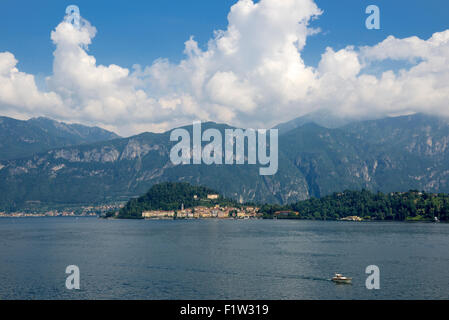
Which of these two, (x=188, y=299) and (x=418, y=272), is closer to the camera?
(x=188, y=299)

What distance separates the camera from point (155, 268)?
93875 mm

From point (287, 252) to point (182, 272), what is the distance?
131 ft

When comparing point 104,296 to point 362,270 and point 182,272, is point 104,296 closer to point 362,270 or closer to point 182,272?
point 182,272

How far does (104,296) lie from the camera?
225ft

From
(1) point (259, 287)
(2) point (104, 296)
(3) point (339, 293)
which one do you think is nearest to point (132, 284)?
(2) point (104, 296)

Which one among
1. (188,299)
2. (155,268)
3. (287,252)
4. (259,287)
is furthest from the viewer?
(287,252)
